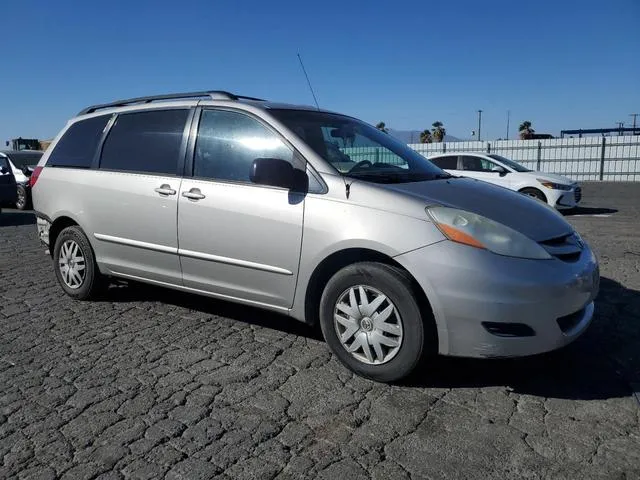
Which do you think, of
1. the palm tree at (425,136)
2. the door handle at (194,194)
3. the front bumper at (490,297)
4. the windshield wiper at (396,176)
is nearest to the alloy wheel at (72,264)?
the door handle at (194,194)

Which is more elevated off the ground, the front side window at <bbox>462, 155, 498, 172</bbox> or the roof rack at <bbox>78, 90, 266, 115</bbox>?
the roof rack at <bbox>78, 90, 266, 115</bbox>

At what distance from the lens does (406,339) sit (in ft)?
10.6

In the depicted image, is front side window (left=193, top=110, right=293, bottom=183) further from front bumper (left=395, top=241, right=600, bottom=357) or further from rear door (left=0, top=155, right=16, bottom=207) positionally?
rear door (left=0, top=155, right=16, bottom=207)

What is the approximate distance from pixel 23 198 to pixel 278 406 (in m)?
14.4

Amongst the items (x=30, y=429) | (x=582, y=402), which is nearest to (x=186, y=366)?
(x=30, y=429)

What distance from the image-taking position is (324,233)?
353 centimetres

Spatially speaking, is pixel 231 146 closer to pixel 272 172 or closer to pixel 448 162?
pixel 272 172

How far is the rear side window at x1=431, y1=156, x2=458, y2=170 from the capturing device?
45.5 feet

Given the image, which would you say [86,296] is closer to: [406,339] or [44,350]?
[44,350]

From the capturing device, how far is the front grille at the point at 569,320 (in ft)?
10.6

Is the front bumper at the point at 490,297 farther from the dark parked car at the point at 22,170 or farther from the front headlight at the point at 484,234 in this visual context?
the dark parked car at the point at 22,170

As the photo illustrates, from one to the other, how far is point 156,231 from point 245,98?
1.29m

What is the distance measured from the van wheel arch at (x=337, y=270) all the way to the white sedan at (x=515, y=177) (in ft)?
32.2

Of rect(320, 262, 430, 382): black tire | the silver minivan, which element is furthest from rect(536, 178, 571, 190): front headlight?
rect(320, 262, 430, 382): black tire
